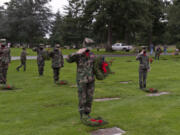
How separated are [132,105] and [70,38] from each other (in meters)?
54.8

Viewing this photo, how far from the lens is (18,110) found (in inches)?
340

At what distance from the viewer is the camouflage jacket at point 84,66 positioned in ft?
22.6

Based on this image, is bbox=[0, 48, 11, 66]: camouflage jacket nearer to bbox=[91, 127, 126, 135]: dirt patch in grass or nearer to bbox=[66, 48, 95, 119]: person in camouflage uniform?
bbox=[66, 48, 95, 119]: person in camouflage uniform

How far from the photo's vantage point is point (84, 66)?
6.97m

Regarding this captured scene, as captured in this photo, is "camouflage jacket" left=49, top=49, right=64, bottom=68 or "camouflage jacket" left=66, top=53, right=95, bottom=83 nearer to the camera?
"camouflage jacket" left=66, top=53, right=95, bottom=83

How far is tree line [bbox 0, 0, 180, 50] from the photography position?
44562 mm

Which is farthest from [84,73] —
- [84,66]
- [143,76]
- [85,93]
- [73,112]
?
[143,76]

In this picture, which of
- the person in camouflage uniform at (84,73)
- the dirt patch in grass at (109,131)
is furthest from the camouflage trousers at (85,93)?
the dirt patch in grass at (109,131)

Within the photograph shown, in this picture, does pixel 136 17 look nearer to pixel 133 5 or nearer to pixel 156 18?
pixel 133 5

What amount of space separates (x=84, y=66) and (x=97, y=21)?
3953 cm

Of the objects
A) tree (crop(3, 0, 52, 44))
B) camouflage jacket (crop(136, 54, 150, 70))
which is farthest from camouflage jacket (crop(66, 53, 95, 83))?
tree (crop(3, 0, 52, 44))

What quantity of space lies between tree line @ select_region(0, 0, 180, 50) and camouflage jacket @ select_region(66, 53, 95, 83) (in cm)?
2379

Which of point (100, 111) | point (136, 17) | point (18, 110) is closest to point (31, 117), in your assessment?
point (18, 110)

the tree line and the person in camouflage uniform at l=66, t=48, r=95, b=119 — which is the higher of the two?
the tree line
